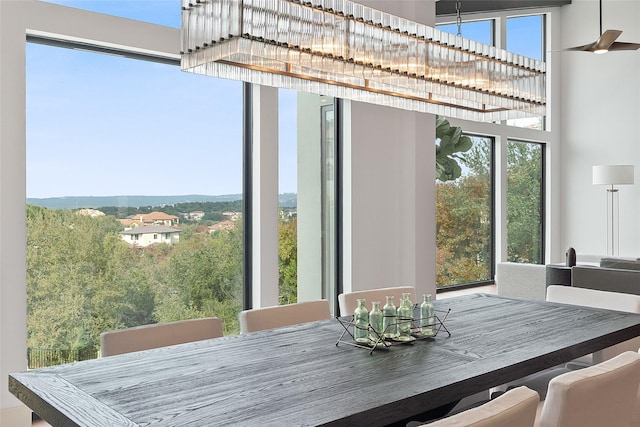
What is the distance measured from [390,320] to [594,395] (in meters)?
0.87

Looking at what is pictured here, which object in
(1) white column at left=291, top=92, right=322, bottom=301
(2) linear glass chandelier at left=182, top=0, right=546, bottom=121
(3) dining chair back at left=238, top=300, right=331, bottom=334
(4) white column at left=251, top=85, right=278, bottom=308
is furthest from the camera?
(1) white column at left=291, top=92, right=322, bottom=301

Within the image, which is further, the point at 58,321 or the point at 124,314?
the point at 124,314

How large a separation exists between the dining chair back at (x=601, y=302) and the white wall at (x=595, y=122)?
5815mm

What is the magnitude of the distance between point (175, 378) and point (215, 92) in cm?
284

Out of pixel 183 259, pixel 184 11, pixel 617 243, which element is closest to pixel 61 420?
pixel 184 11

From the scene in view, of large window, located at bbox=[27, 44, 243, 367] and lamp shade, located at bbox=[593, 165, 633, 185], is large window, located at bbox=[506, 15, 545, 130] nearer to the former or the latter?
lamp shade, located at bbox=[593, 165, 633, 185]

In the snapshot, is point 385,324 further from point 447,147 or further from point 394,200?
point 447,147

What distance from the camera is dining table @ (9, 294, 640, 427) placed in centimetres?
161

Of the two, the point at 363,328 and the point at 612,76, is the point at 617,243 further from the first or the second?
the point at 363,328

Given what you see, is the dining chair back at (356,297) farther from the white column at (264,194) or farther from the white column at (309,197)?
the white column at (309,197)

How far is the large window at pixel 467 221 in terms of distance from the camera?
303 inches

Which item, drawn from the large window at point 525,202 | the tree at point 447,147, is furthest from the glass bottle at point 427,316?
the large window at point 525,202

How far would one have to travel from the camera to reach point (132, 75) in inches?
156

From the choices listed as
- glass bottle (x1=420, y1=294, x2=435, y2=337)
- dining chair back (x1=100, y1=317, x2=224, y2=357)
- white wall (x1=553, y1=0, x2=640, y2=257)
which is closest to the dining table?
glass bottle (x1=420, y1=294, x2=435, y2=337)
